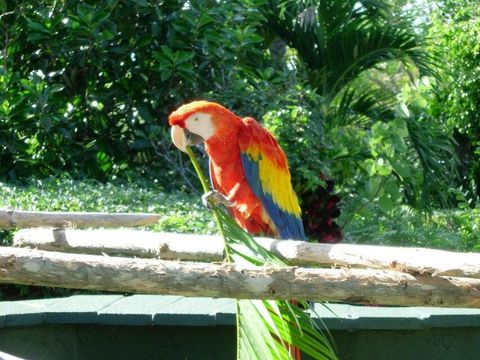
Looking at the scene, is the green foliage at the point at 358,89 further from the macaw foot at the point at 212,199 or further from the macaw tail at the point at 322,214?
the macaw foot at the point at 212,199

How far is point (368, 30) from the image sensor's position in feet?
23.5

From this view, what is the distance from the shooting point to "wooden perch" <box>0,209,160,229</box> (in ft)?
10.6

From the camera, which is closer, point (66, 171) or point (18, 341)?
point (18, 341)

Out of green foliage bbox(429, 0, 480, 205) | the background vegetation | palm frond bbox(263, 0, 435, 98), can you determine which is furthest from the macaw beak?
green foliage bbox(429, 0, 480, 205)

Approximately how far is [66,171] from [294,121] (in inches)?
59.2

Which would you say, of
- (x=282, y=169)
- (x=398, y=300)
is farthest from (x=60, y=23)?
(x=398, y=300)

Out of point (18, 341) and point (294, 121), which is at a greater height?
point (294, 121)

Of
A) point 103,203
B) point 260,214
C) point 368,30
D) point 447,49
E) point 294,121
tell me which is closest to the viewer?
point 260,214

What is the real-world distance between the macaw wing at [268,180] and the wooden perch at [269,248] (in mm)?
938

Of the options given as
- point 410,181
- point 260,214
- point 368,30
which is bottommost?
point 410,181

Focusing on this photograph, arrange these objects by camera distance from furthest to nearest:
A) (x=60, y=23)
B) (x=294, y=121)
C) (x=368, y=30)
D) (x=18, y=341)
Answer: (x=368, y=30) < (x=60, y=23) < (x=294, y=121) < (x=18, y=341)

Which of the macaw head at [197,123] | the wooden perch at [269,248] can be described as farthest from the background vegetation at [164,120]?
the wooden perch at [269,248]

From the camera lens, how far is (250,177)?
3.98 m

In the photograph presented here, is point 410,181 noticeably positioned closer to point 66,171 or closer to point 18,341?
point 66,171
